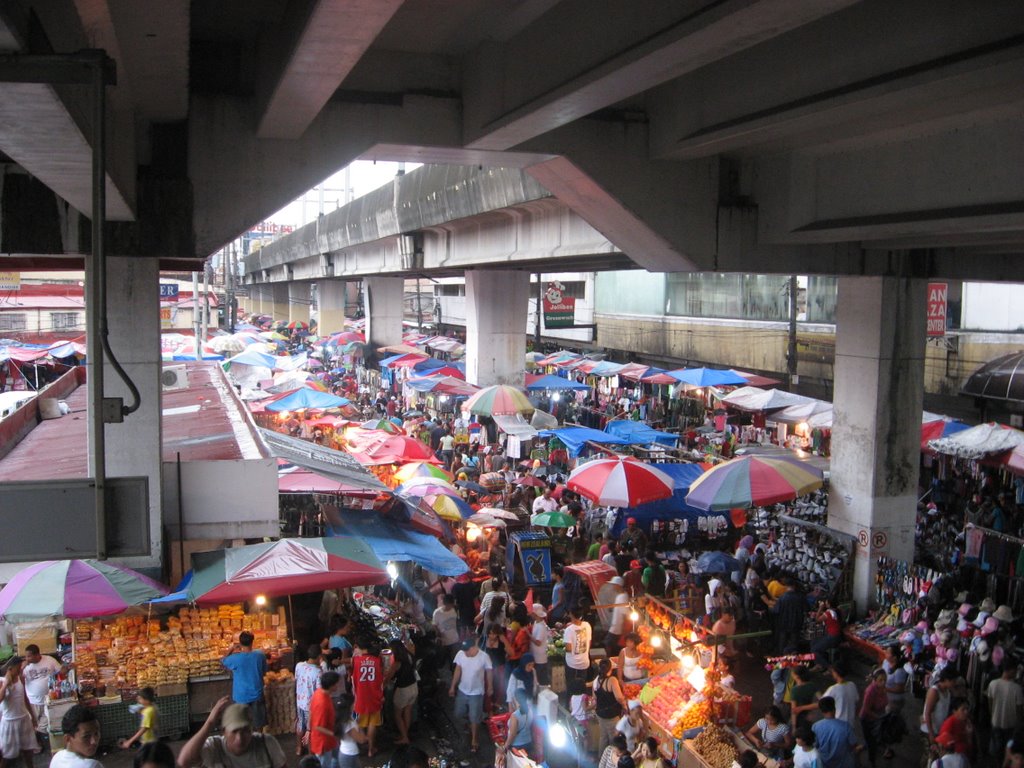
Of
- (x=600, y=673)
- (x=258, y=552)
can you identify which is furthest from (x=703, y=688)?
(x=258, y=552)

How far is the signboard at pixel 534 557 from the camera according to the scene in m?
12.8

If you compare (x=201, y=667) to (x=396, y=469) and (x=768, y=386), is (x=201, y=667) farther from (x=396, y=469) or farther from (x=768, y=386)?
(x=768, y=386)

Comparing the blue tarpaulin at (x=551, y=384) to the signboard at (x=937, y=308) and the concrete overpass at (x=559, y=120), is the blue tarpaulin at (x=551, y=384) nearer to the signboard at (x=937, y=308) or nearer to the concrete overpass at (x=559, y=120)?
the signboard at (x=937, y=308)

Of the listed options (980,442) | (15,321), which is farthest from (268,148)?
(15,321)

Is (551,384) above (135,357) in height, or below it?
below

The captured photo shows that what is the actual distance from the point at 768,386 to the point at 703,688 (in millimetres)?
18650

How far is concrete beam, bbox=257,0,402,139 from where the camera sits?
4.16 metres

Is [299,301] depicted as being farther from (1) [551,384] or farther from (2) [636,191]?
(2) [636,191]

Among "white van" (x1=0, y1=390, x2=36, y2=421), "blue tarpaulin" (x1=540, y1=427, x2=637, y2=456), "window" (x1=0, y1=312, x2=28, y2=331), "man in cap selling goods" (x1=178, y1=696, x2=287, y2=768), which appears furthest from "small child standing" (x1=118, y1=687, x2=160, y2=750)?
"window" (x1=0, y1=312, x2=28, y2=331)

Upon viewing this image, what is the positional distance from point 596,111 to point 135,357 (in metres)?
5.23

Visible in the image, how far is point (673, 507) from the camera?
14.2 meters

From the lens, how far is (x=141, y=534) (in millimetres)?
4547

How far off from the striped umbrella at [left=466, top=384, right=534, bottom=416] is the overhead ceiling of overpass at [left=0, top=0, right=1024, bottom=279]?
30.3 feet

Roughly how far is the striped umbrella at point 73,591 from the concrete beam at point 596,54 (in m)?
5.41
